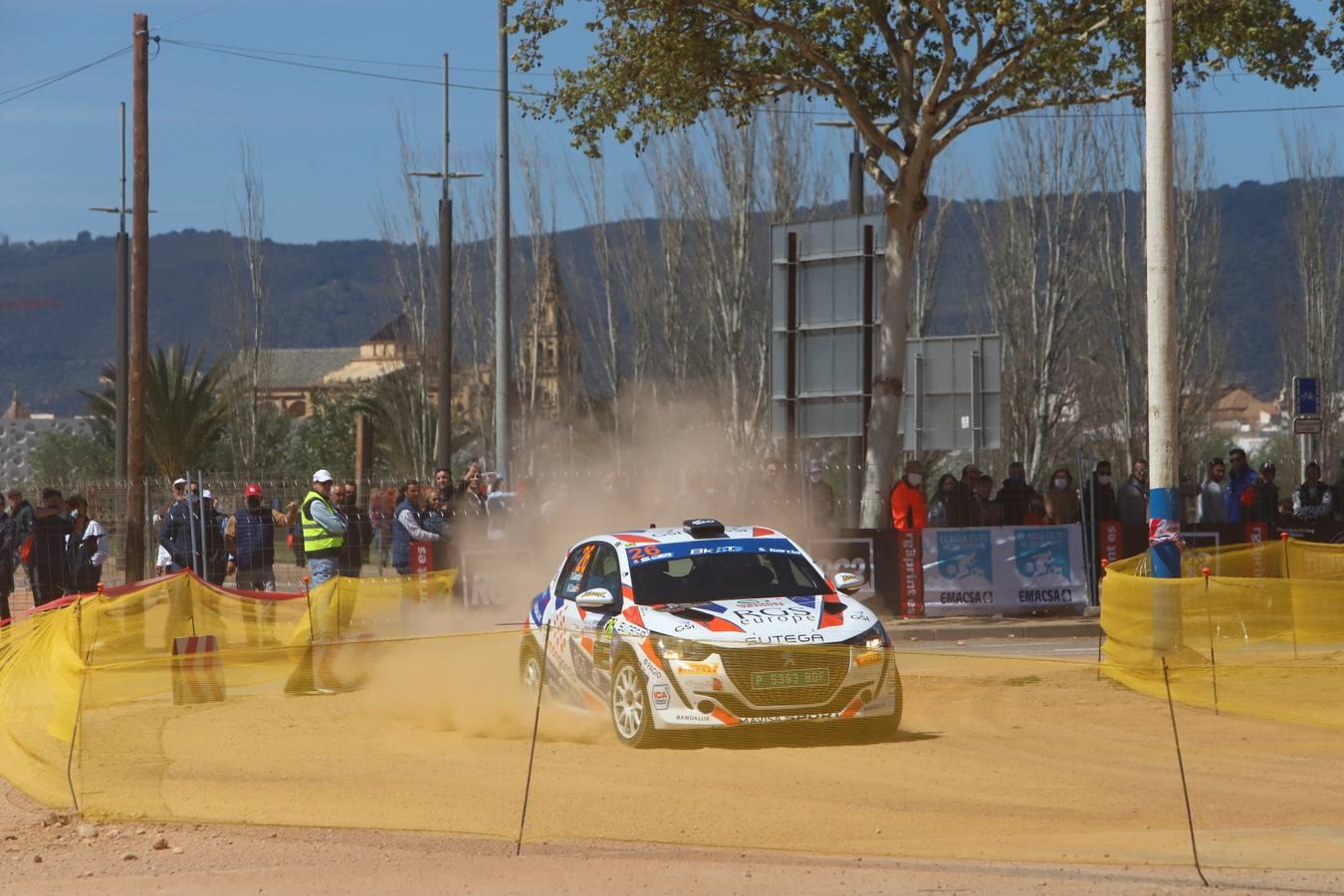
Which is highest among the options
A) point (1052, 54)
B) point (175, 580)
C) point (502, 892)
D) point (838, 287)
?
point (1052, 54)

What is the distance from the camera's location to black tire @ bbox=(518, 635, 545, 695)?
13125 mm

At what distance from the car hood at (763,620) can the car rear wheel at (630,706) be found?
331 millimetres

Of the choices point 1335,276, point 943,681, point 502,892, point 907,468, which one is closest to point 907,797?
point 502,892

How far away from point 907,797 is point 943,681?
5.27 metres

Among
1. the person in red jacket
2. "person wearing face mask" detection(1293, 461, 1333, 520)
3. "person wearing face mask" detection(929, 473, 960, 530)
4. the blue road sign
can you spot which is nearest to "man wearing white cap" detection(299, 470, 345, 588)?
the person in red jacket

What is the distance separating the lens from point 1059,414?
55.7m

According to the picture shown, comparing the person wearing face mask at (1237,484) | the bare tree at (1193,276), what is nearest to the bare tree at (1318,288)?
the bare tree at (1193,276)

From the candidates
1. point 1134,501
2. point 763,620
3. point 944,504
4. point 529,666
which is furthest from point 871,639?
point 1134,501

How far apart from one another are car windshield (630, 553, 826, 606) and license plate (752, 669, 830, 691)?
50.5 inches

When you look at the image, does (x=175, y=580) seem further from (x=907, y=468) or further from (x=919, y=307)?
(x=919, y=307)

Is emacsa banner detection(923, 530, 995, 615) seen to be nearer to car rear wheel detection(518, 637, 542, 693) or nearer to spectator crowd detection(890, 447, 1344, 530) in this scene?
spectator crowd detection(890, 447, 1344, 530)

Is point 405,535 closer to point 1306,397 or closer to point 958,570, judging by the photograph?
point 958,570

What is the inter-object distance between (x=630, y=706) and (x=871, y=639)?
1.69 m

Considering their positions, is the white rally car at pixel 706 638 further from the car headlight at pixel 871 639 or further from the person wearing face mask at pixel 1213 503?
the person wearing face mask at pixel 1213 503
